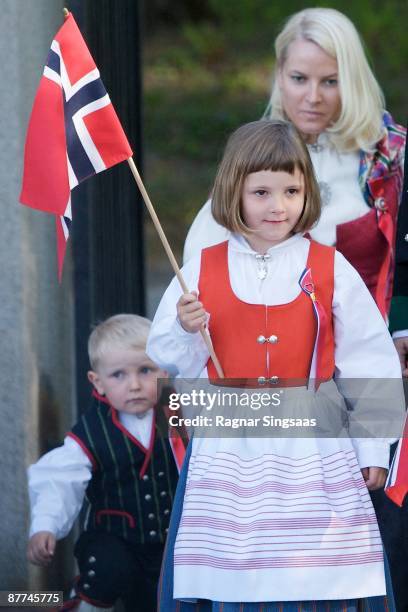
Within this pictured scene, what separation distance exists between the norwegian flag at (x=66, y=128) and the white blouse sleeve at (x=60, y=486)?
92 centimetres

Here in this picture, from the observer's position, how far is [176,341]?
4.07 metres

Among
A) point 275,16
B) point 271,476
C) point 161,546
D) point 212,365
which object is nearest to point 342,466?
point 271,476

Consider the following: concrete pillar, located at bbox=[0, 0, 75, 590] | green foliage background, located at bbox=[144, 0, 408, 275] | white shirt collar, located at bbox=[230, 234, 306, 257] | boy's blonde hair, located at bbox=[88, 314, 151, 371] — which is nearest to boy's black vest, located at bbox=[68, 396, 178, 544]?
boy's blonde hair, located at bbox=[88, 314, 151, 371]

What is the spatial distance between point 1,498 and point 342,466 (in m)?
1.63

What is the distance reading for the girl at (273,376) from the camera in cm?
389

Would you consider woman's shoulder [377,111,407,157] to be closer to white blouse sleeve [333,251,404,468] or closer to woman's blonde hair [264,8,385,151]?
woman's blonde hair [264,8,385,151]

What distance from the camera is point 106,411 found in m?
4.79

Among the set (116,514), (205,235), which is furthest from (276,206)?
(116,514)

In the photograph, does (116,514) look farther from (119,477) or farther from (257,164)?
(257,164)

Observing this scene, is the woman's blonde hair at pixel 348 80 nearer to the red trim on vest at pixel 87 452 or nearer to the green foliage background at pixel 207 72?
the red trim on vest at pixel 87 452

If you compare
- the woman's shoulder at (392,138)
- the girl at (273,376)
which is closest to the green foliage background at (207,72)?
the woman's shoulder at (392,138)

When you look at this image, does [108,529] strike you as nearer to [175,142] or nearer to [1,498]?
[1,498]

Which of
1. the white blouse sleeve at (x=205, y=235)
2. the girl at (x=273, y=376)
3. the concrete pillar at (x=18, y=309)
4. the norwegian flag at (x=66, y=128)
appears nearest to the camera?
the girl at (x=273, y=376)

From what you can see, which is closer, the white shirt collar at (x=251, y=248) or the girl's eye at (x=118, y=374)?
the white shirt collar at (x=251, y=248)
